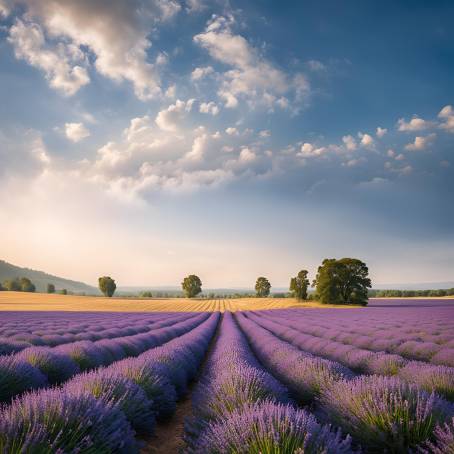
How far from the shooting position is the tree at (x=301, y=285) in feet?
171

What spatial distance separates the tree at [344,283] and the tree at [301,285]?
10.4 meters

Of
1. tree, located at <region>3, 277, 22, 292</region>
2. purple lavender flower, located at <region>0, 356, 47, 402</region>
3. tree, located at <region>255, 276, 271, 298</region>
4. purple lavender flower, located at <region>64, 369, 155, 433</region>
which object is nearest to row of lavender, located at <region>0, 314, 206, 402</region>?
purple lavender flower, located at <region>0, 356, 47, 402</region>

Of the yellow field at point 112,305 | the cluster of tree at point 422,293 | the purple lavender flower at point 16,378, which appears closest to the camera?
the purple lavender flower at point 16,378

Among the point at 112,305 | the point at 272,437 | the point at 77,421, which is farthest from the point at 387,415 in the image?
the point at 112,305

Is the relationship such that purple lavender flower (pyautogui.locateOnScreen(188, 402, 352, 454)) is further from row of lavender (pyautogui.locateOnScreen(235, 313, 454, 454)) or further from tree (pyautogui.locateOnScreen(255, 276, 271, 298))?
tree (pyautogui.locateOnScreen(255, 276, 271, 298))

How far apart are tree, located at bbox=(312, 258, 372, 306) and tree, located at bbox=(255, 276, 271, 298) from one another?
138 ft

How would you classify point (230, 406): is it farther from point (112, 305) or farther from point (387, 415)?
point (112, 305)

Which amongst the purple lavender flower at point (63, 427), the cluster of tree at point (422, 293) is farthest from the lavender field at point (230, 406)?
the cluster of tree at point (422, 293)

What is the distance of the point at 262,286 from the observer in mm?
83062

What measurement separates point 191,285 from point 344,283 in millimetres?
46047

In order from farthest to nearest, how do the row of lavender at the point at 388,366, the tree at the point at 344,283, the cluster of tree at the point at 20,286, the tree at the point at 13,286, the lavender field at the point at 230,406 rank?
the tree at the point at 13,286 → the cluster of tree at the point at 20,286 → the tree at the point at 344,283 → the row of lavender at the point at 388,366 → the lavender field at the point at 230,406

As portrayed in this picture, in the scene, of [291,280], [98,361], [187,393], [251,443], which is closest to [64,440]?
[251,443]

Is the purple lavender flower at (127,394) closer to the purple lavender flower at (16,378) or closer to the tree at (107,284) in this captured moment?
the purple lavender flower at (16,378)

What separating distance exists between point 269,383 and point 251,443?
171 cm
